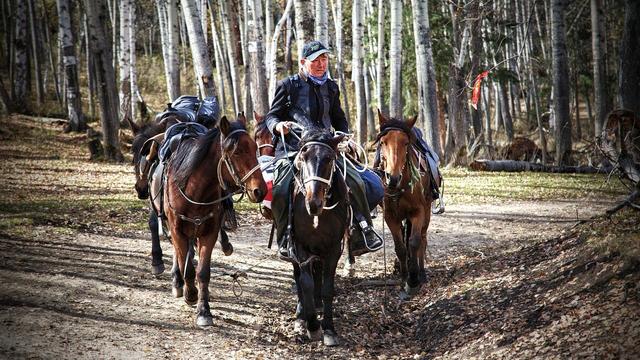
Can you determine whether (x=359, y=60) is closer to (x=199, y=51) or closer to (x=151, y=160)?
(x=199, y=51)

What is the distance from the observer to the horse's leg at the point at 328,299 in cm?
735

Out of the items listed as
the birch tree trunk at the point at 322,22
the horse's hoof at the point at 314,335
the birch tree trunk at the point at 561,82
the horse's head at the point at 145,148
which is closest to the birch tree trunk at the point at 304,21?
the birch tree trunk at the point at 322,22

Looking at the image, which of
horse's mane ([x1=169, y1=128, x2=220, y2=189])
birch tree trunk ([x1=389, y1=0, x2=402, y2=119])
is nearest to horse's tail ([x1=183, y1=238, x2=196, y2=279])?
horse's mane ([x1=169, y1=128, x2=220, y2=189])

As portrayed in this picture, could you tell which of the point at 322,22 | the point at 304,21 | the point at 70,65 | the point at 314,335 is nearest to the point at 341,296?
the point at 314,335

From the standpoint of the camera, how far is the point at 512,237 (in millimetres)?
12695

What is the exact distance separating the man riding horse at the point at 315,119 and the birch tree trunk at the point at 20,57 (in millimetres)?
29168

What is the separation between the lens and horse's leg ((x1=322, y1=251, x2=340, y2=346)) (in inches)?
289

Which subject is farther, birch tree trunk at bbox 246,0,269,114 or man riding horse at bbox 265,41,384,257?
birch tree trunk at bbox 246,0,269,114

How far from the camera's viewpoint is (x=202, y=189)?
8.05 meters

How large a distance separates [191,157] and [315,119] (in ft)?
5.12

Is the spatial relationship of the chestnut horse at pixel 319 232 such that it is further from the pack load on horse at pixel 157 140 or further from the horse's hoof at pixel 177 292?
the pack load on horse at pixel 157 140

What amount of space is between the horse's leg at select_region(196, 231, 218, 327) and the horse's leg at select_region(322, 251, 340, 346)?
1.33 m

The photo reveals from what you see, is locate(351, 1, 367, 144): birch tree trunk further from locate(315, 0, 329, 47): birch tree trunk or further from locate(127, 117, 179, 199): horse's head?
locate(127, 117, 179, 199): horse's head

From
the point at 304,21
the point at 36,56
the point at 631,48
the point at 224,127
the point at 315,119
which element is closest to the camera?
the point at 224,127
